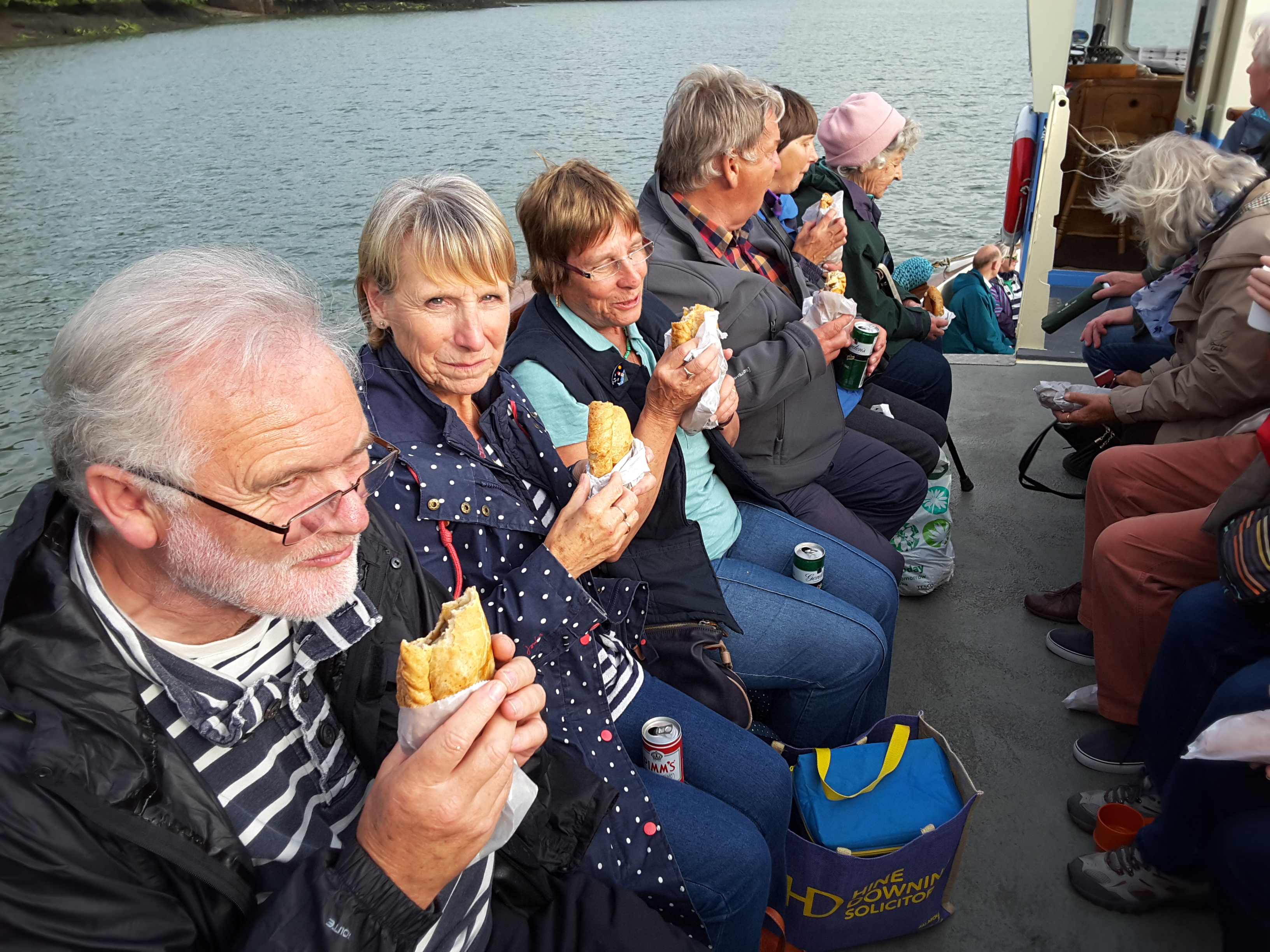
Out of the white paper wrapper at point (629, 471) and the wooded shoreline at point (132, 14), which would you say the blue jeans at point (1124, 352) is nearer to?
the white paper wrapper at point (629, 471)

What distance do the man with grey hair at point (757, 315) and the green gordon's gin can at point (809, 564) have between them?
30 centimetres

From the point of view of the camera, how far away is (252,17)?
29891mm

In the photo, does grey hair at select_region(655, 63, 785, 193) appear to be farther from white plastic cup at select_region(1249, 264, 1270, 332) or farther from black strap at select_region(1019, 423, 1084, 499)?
black strap at select_region(1019, 423, 1084, 499)

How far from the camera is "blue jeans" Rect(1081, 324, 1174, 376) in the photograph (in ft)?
12.0

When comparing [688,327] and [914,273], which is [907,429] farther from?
[914,273]

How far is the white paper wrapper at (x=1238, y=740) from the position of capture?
1.63 m

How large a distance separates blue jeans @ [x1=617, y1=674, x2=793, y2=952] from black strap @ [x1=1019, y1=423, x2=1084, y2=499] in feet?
7.19

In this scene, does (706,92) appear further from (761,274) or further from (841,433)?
(841,433)

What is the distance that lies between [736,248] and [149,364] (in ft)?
7.74

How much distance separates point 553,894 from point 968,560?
7.85 feet

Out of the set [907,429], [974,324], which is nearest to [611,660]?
[907,429]

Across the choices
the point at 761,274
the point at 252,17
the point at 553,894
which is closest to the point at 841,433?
the point at 761,274

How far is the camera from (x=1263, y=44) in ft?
11.6

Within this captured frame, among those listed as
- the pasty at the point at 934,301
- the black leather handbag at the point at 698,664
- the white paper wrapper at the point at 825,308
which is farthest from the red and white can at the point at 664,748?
the pasty at the point at 934,301
